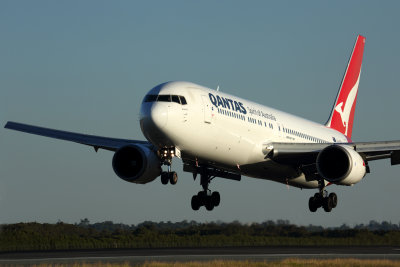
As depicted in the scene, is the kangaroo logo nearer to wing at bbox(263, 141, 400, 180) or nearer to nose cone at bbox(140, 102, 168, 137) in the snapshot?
wing at bbox(263, 141, 400, 180)

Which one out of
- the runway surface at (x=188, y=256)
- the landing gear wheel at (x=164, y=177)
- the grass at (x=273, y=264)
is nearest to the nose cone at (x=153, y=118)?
the landing gear wheel at (x=164, y=177)

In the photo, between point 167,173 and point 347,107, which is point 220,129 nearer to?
point 167,173

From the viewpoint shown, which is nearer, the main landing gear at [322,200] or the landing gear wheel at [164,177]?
the landing gear wheel at [164,177]

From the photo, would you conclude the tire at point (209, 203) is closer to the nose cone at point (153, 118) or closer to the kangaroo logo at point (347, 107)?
the nose cone at point (153, 118)

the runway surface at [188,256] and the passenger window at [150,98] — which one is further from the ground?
the passenger window at [150,98]

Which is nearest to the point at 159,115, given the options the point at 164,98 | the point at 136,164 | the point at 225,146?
the point at 164,98

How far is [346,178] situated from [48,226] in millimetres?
22171

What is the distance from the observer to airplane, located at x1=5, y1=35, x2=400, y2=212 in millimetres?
37125

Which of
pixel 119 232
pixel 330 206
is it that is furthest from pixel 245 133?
pixel 119 232

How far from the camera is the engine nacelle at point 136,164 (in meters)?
42.8

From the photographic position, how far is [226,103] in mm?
40688

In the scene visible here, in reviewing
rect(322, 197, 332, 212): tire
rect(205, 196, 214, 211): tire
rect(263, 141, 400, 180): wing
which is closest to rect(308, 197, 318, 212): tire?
rect(322, 197, 332, 212): tire

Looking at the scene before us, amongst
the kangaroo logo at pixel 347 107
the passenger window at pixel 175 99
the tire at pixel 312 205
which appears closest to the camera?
the passenger window at pixel 175 99

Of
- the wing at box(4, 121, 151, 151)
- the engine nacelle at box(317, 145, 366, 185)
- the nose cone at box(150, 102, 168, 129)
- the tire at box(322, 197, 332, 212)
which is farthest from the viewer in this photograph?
the tire at box(322, 197, 332, 212)
